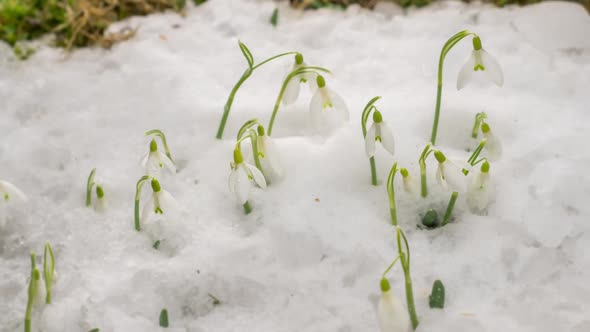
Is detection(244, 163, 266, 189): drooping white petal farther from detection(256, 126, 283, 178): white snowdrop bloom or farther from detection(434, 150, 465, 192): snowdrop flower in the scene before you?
detection(434, 150, 465, 192): snowdrop flower

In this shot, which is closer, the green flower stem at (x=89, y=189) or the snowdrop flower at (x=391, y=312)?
the snowdrop flower at (x=391, y=312)

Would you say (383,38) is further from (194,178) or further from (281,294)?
(281,294)

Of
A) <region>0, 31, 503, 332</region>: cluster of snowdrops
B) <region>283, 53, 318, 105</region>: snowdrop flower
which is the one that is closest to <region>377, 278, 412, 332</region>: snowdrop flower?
<region>0, 31, 503, 332</region>: cluster of snowdrops

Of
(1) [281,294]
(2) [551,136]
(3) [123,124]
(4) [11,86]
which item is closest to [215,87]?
(3) [123,124]

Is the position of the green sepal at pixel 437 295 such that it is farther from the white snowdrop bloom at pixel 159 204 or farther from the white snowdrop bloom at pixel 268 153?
the white snowdrop bloom at pixel 159 204

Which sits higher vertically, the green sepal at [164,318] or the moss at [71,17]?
the moss at [71,17]

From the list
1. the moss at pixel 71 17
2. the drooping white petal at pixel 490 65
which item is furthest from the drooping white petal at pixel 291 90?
the moss at pixel 71 17

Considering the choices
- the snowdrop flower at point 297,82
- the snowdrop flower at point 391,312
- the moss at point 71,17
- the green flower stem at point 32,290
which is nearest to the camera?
the snowdrop flower at point 391,312
